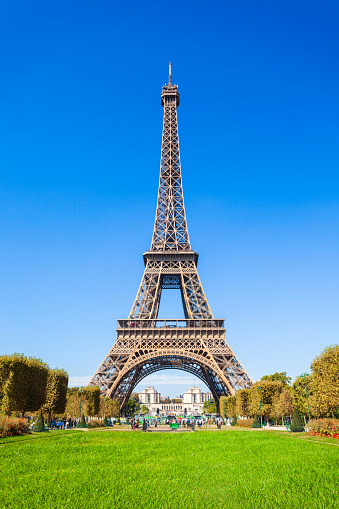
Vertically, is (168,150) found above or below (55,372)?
above

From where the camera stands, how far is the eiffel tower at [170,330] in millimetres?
54312

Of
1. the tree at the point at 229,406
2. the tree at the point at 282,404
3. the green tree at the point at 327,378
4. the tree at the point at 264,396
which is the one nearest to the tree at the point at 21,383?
the green tree at the point at 327,378

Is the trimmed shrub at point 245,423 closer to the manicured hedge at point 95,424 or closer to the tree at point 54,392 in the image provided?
the manicured hedge at point 95,424

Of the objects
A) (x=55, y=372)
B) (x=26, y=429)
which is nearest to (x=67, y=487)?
(x=26, y=429)

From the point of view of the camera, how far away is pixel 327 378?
108ft

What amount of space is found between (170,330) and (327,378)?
29111 millimetres

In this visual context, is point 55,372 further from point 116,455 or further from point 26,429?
point 116,455

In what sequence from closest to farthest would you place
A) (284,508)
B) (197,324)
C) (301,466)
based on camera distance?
(284,508)
(301,466)
(197,324)

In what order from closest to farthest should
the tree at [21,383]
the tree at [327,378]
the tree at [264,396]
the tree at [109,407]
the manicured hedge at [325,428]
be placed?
1. the manicured hedge at [325,428]
2. the tree at [21,383]
3. the tree at [327,378]
4. the tree at [264,396]
5. the tree at [109,407]

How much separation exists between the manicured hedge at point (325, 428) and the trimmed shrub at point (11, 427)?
74.7 feet

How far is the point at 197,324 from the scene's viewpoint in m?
59.7

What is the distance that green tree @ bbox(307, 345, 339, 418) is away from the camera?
104ft

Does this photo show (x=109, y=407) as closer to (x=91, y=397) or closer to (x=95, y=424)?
(x=95, y=424)

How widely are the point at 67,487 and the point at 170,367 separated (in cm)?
6413
